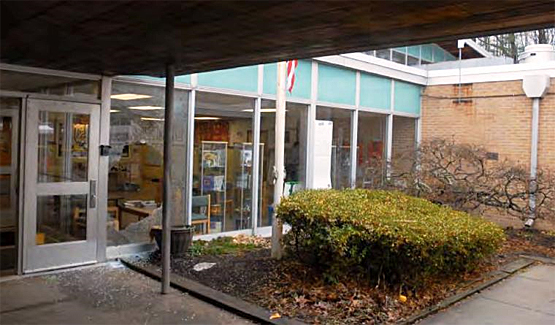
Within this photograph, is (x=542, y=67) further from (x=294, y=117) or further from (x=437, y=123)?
(x=294, y=117)

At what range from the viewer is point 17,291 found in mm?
5477

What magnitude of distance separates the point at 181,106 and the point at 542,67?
8.11 m

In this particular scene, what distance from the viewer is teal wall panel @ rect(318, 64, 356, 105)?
10078mm

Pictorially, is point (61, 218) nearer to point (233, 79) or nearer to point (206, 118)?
point (206, 118)

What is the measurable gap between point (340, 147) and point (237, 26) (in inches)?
276

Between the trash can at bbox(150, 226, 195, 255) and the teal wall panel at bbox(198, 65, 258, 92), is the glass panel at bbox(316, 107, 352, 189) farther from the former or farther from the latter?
the trash can at bbox(150, 226, 195, 255)

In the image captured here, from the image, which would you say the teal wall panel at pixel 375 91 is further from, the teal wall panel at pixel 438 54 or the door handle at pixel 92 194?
the door handle at pixel 92 194

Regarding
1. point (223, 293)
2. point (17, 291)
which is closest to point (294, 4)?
point (223, 293)

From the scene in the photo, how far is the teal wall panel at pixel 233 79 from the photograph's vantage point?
26.5 ft

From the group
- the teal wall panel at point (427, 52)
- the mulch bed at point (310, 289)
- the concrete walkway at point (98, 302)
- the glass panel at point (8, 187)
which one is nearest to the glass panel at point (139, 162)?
the mulch bed at point (310, 289)

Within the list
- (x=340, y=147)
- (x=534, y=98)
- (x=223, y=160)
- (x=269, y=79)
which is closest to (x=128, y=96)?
(x=223, y=160)

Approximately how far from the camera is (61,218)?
21.2 feet

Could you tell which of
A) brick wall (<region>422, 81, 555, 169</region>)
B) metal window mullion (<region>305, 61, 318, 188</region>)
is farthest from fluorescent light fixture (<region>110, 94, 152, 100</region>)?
brick wall (<region>422, 81, 555, 169</region>)

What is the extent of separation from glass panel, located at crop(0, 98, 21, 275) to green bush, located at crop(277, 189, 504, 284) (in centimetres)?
335
